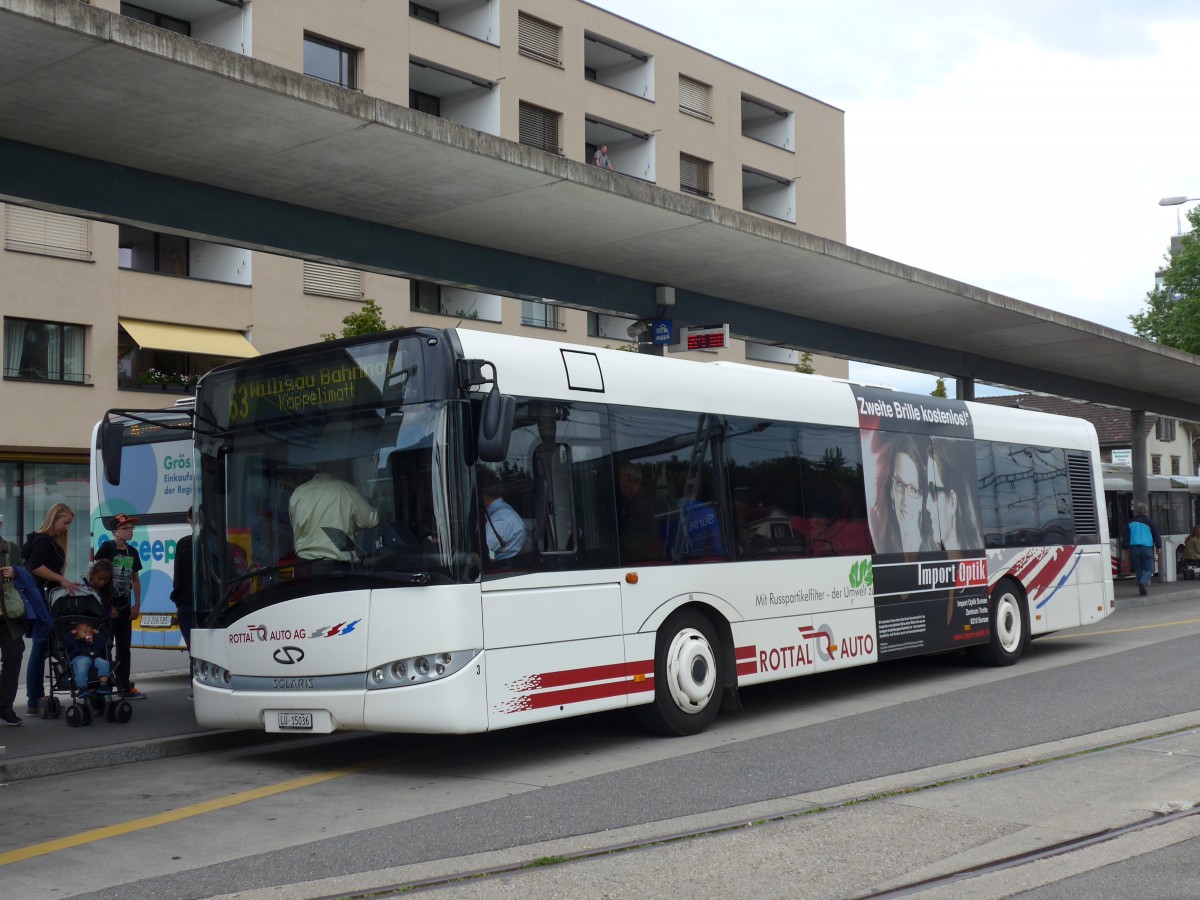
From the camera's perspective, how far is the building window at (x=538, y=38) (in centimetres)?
3856

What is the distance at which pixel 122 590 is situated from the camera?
11680 mm

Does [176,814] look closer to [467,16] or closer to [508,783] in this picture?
[508,783]

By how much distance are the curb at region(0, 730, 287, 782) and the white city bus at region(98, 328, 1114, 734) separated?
76 cm

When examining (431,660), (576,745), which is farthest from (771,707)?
(431,660)

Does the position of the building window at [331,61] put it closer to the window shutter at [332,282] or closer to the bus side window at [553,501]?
the window shutter at [332,282]

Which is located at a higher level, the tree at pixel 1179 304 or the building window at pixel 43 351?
the tree at pixel 1179 304

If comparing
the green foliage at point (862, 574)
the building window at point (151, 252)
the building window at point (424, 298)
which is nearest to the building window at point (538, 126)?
the building window at point (424, 298)

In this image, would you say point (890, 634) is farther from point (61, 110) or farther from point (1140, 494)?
point (1140, 494)

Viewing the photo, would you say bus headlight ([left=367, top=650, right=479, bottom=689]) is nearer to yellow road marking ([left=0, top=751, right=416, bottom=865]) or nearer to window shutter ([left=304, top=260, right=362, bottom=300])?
yellow road marking ([left=0, top=751, right=416, bottom=865])

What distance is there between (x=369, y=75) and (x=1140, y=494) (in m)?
22.4

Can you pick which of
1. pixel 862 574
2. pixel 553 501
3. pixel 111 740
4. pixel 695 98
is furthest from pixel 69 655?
pixel 695 98

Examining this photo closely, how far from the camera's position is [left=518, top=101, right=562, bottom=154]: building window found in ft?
127

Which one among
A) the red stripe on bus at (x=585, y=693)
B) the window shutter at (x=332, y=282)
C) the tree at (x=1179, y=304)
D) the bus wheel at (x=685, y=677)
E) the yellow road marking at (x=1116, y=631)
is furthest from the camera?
the tree at (x=1179, y=304)

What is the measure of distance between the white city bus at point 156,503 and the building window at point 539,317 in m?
24.1
